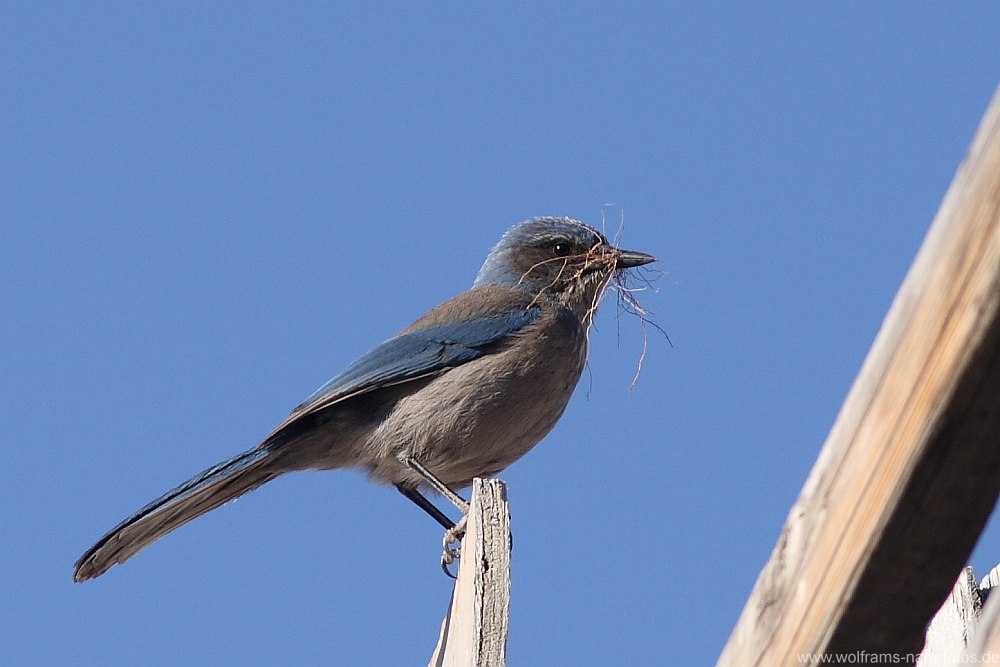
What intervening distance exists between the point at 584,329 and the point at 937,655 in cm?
435

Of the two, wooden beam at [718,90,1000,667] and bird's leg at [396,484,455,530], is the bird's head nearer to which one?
bird's leg at [396,484,455,530]

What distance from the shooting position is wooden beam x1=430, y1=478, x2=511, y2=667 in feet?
11.0

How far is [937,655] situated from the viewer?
4.05 metres

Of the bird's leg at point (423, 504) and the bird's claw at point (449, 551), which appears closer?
the bird's claw at point (449, 551)

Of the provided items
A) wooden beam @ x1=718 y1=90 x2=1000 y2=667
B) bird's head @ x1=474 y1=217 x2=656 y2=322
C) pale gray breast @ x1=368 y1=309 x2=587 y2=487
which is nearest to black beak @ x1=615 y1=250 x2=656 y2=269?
bird's head @ x1=474 y1=217 x2=656 y2=322

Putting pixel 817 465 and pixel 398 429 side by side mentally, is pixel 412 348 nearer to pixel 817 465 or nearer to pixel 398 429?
pixel 398 429

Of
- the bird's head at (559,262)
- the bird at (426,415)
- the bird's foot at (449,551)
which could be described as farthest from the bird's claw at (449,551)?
the bird's head at (559,262)

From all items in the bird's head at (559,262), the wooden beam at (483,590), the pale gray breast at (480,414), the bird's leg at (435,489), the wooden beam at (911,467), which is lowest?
the bird's leg at (435,489)

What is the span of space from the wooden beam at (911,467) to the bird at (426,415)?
193 inches

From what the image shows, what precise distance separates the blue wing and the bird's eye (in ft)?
3.65

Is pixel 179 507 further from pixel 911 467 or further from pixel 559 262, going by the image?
pixel 911 467

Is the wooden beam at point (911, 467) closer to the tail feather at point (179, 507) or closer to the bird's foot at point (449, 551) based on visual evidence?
the bird's foot at point (449, 551)

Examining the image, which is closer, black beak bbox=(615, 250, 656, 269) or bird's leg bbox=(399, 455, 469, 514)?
bird's leg bbox=(399, 455, 469, 514)

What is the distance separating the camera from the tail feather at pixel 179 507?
281 inches
